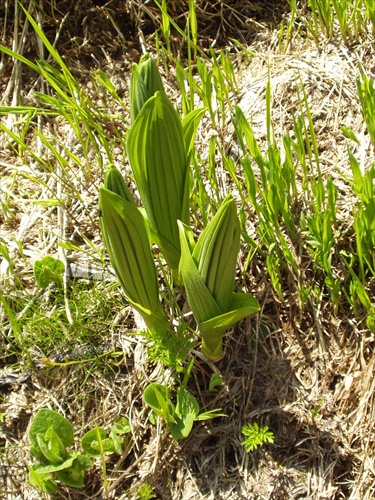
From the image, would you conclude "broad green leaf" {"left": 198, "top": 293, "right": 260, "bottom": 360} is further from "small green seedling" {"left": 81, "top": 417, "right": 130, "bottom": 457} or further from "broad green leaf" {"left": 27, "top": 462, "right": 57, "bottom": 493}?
"broad green leaf" {"left": 27, "top": 462, "right": 57, "bottom": 493}

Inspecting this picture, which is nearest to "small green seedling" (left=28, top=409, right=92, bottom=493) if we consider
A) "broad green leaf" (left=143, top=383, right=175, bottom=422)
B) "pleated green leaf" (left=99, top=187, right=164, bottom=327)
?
"broad green leaf" (left=143, top=383, right=175, bottom=422)

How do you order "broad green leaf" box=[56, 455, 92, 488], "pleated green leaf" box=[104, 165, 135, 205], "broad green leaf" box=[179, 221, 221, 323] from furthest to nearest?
"broad green leaf" box=[56, 455, 92, 488] → "broad green leaf" box=[179, 221, 221, 323] → "pleated green leaf" box=[104, 165, 135, 205]

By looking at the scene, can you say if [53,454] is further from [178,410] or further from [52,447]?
[178,410]

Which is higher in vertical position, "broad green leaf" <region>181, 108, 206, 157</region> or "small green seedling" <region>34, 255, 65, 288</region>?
"broad green leaf" <region>181, 108, 206, 157</region>

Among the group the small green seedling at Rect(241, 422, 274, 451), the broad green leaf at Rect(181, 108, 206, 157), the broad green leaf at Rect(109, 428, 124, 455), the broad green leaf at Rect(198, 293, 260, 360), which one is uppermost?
the broad green leaf at Rect(181, 108, 206, 157)

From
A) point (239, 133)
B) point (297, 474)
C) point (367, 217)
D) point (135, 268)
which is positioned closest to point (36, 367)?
point (135, 268)

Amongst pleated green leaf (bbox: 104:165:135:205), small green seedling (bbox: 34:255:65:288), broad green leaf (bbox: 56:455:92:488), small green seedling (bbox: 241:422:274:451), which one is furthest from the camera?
small green seedling (bbox: 34:255:65:288)

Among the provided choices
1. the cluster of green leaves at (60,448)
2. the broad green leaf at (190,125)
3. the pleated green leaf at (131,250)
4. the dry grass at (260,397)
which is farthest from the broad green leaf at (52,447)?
the broad green leaf at (190,125)

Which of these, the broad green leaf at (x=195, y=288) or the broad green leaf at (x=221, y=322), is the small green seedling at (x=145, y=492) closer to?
the broad green leaf at (x=221, y=322)
